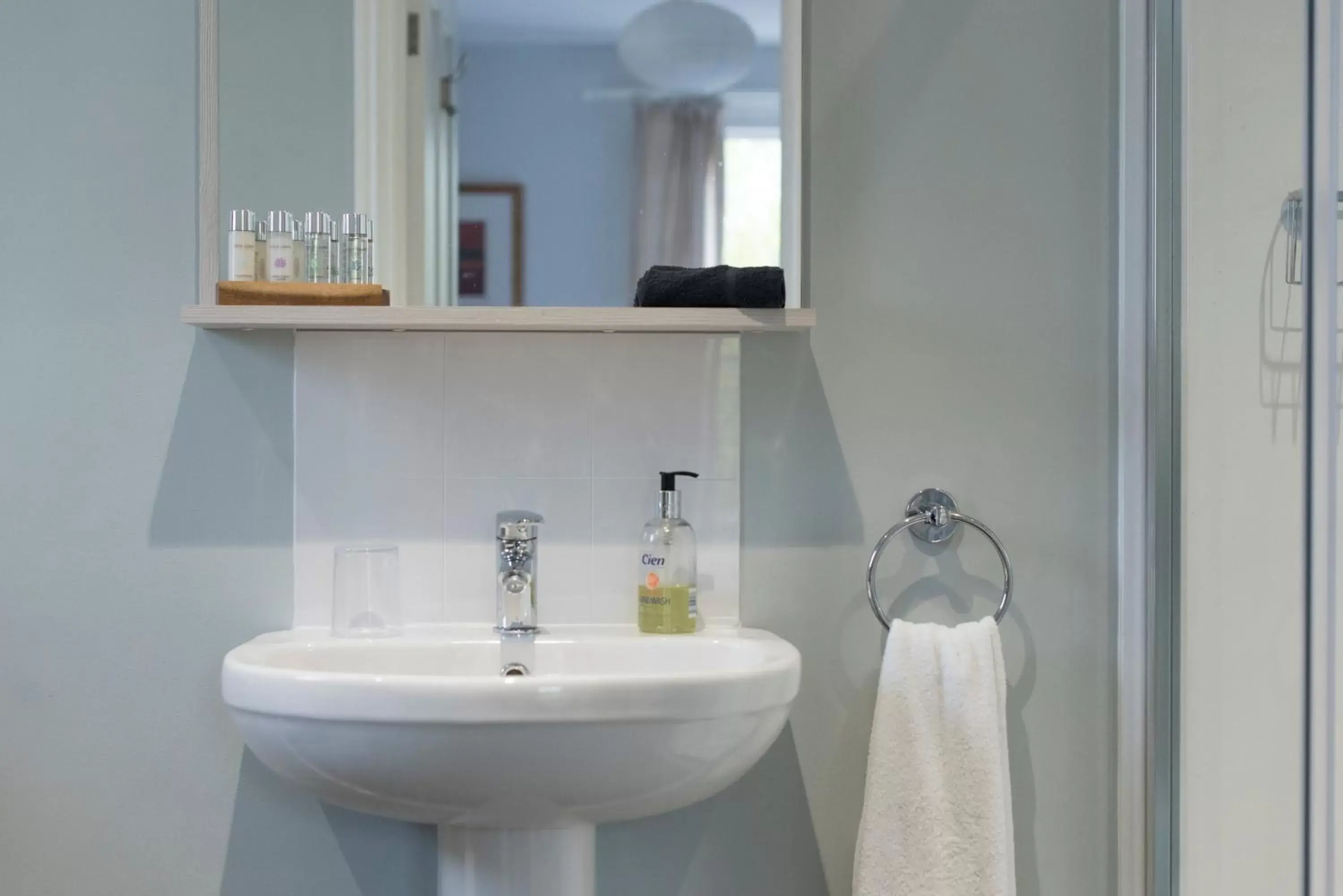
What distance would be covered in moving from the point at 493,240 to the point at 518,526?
325 mm

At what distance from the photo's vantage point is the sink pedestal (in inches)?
48.5

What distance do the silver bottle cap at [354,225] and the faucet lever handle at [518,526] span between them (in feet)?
1.16

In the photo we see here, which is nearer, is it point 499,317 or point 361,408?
point 499,317

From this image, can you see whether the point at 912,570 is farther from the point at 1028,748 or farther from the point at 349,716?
the point at 349,716

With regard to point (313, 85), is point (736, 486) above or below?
below

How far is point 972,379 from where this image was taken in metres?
→ 1.42

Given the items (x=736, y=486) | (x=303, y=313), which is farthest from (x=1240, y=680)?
(x=303, y=313)

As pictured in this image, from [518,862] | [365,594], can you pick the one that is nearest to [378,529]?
[365,594]

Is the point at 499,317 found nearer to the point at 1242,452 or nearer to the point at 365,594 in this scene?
the point at 365,594

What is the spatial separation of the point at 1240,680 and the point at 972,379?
1.46ft

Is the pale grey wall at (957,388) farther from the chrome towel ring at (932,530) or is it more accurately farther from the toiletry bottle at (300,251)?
the toiletry bottle at (300,251)

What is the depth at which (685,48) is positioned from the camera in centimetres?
135

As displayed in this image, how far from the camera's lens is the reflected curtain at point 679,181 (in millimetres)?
1339

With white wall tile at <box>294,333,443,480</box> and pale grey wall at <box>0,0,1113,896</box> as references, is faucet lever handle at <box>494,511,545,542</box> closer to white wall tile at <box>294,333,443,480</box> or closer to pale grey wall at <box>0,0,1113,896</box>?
white wall tile at <box>294,333,443,480</box>
